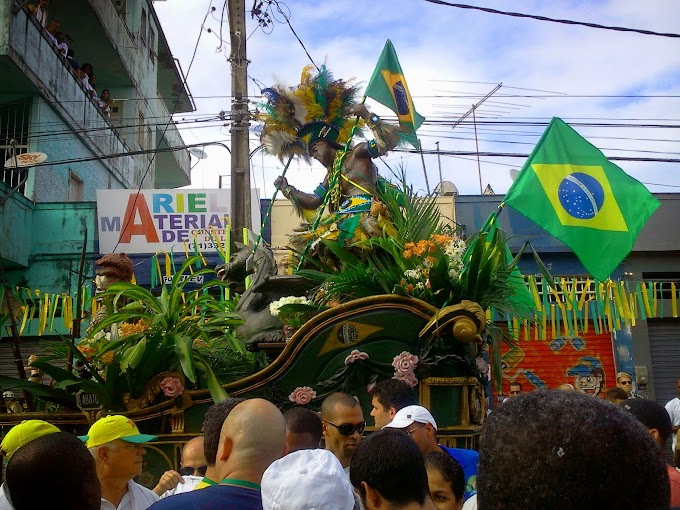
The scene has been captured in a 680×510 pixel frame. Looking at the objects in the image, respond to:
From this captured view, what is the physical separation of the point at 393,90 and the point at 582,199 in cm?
245

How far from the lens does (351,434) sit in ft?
13.5

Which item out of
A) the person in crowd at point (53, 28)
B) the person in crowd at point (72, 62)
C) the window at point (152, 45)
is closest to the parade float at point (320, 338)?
the person in crowd at point (53, 28)

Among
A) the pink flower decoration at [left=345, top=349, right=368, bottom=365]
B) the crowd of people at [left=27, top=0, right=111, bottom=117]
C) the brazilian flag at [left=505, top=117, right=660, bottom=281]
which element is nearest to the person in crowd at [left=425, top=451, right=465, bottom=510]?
the pink flower decoration at [left=345, top=349, right=368, bottom=365]

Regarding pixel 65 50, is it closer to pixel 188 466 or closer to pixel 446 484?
pixel 188 466

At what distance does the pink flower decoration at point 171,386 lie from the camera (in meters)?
5.96

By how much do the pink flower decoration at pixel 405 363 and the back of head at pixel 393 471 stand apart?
3.04m

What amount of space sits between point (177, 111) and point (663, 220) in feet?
59.1

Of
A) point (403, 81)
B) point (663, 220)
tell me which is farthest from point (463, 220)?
point (403, 81)

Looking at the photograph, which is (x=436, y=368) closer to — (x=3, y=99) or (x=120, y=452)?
(x=120, y=452)

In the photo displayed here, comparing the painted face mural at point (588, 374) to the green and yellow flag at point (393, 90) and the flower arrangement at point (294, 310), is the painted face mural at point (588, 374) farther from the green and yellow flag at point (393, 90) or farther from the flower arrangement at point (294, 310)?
the flower arrangement at point (294, 310)

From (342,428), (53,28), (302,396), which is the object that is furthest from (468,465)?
(53,28)

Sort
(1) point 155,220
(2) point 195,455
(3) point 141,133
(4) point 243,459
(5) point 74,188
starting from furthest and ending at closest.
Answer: (3) point 141,133
(5) point 74,188
(1) point 155,220
(2) point 195,455
(4) point 243,459

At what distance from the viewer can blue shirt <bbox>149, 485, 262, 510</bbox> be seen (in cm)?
228

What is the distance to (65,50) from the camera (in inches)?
680
